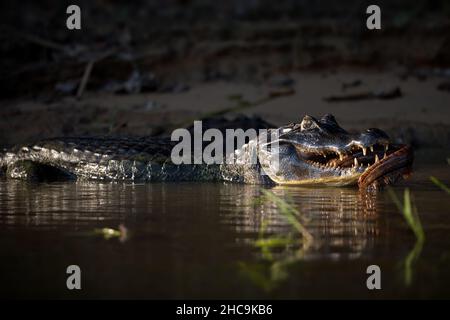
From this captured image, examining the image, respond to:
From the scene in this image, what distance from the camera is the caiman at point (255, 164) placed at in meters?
5.57

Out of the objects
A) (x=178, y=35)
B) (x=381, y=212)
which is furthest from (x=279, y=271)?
(x=178, y=35)

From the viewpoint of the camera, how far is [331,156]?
6.07m

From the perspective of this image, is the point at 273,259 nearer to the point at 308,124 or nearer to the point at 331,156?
the point at 331,156

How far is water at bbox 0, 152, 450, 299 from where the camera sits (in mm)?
2695

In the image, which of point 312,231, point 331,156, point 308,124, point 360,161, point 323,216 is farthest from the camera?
point 308,124

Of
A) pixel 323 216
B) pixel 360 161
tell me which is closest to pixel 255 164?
pixel 360 161

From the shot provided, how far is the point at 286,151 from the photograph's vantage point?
6.38 m

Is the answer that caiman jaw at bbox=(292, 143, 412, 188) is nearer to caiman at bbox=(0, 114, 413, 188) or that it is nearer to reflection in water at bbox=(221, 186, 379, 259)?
caiman at bbox=(0, 114, 413, 188)

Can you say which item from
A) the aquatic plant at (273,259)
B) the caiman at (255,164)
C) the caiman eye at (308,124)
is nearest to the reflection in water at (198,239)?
the aquatic plant at (273,259)

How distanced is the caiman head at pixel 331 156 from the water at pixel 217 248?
0.31 metres

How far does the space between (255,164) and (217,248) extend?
11.5 ft

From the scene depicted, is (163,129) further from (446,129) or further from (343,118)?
(446,129)

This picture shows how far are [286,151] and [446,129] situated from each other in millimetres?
3246

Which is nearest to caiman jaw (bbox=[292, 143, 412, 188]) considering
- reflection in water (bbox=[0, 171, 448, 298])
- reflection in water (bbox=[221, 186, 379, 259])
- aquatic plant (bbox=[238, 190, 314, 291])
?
reflection in water (bbox=[221, 186, 379, 259])
